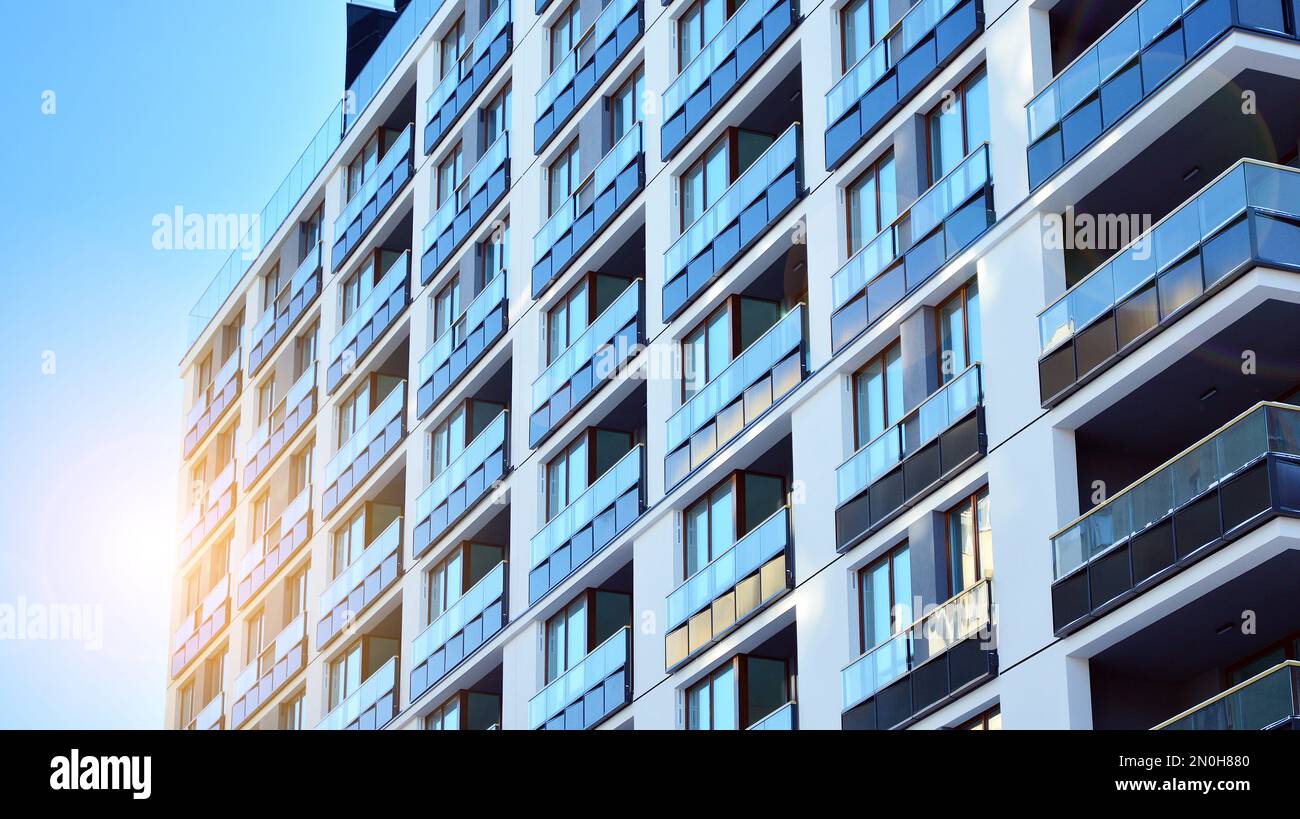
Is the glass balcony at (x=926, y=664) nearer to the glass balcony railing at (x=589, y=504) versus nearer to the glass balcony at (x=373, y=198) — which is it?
the glass balcony railing at (x=589, y=504)

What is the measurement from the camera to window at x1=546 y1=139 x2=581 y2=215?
49.7 meters

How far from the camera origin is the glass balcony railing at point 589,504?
4397 centimetres

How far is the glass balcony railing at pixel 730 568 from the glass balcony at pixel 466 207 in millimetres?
14722

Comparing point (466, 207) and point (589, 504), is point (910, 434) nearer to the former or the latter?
point (589, 504)

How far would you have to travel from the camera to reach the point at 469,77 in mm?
55875

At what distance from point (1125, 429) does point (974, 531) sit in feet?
9.10

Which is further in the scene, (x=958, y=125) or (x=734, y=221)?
(x=734, y=221)

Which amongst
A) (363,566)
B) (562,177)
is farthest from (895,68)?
(363,566)

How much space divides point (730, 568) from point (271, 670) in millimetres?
26409

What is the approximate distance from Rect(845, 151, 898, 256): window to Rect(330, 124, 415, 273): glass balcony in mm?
23152

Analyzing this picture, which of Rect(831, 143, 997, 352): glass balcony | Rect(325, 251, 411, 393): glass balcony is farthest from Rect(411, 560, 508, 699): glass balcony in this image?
Rect(831, 143, 997, 352): glass balcony

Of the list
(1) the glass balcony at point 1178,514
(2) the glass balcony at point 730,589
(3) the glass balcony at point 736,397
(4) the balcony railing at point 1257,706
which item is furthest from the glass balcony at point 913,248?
(4) the balcony railing at point 1257,706

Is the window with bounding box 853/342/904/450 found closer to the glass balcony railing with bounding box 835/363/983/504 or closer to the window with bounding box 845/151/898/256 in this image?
the glass balcony railing with bounding box 835/363/983/504
